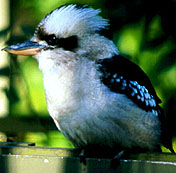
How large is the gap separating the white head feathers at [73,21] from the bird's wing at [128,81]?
18 centimetres

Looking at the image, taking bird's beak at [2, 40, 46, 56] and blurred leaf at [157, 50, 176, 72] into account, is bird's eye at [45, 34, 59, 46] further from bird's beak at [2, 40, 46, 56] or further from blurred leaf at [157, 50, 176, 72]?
blurred leaf at [157, 50, 176, 72]

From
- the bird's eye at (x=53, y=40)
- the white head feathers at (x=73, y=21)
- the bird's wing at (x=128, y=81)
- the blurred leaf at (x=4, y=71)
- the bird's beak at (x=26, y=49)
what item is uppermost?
the white head feathers at (x=73, y=21)

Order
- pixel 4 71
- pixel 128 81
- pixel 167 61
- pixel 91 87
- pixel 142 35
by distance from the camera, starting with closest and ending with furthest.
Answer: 1. pixel 91 87
2. pixel 128 81
3. pixel 167 61
4. pixel 142 35
5. pixel 4 71

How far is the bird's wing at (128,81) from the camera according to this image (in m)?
2.10

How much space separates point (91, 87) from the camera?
2014 mm

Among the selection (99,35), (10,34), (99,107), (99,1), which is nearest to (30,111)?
(10,34)

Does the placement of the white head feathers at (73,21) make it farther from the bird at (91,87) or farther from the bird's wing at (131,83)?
the bird's wing at (131,83)

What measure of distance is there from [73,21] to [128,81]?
0.38 metres

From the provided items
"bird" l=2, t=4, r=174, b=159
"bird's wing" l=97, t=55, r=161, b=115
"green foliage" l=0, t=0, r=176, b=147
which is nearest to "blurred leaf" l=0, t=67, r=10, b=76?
"green foliage" l=0, t=0, r=176, b=147

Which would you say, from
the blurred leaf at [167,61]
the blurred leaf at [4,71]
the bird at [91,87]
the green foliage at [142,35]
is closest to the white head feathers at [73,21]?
the bird at [91,87]

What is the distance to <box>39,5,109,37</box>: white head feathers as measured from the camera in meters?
2.20

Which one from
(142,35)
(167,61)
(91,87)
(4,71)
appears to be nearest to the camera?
(91,87)

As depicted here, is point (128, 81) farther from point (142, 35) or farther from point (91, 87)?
point (142, 35)

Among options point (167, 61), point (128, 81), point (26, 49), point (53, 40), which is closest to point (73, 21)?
point (53, 40)
